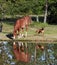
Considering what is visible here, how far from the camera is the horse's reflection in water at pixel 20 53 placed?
55.7ft

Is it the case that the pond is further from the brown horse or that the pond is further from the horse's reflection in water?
the brown horse

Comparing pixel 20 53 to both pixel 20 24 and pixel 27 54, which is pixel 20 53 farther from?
pixel 20 24

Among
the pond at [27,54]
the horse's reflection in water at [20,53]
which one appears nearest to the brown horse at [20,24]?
the pond at [27,54]

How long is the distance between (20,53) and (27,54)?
2.22 feet

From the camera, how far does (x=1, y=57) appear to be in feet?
56.0

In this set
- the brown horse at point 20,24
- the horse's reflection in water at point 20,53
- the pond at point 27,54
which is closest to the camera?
the pond at point 27,54

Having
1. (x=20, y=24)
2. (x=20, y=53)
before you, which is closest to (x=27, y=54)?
(x=20, y=53)

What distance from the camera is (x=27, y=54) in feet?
60.8

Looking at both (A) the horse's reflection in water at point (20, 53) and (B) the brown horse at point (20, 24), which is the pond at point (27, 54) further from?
(B) the brown horse at point (20, 24)

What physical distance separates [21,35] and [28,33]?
6.46 feet

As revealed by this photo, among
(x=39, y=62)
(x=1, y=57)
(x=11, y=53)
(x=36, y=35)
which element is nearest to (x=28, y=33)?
(x=36, y=35)

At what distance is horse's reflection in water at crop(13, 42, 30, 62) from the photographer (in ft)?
55.7

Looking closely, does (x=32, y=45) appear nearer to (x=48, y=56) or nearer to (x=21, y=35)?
(x=21, y=35)

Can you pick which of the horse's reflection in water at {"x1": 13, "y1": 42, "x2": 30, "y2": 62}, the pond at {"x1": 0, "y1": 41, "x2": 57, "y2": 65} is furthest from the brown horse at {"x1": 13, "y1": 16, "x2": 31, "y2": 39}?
the horse's reflection in water at {"x1": 13, "y1": 42, "x2": 30, "y2": 62}
